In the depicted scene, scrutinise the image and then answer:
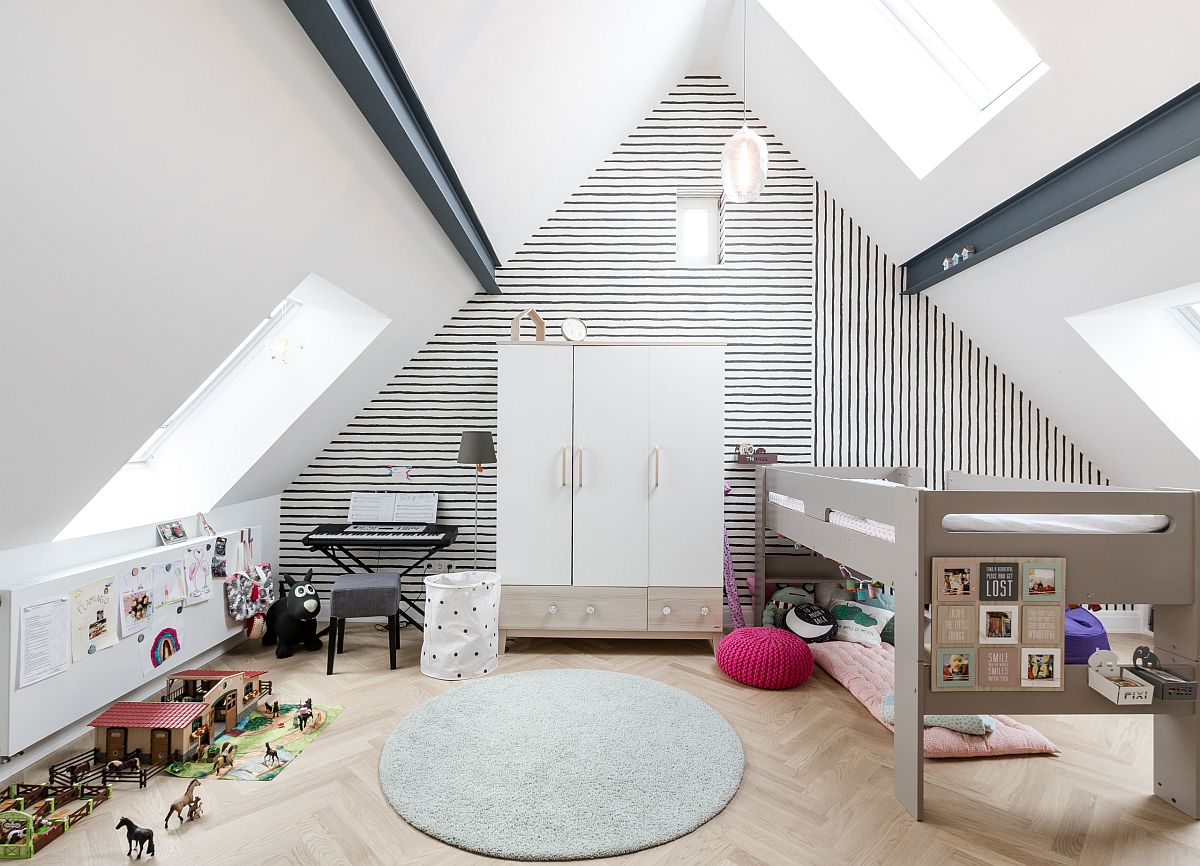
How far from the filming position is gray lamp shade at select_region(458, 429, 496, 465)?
3414mm

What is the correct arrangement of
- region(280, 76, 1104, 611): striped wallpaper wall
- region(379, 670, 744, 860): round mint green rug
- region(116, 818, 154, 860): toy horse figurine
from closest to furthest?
region(116, 818, 154, 860): toy horse figurine < region(379, 670, 744, 860): round mint green rug < region(280, 76, 1104, 611): striped wallpaper wall

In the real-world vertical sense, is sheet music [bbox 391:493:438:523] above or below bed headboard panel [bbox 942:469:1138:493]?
below

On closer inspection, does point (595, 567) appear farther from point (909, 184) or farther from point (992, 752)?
point (909, 184)

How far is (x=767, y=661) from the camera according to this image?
2.86m

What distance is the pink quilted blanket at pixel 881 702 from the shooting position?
2234 millimetres

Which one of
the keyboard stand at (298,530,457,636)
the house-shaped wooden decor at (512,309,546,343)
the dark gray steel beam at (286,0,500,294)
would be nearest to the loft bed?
the dark gray steel beam at (286,0,500,294)

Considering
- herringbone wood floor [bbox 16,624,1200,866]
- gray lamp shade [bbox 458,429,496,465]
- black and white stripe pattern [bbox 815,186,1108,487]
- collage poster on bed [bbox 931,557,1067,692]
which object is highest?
black and white stripe pattern [bbox 815,186,1108,487]

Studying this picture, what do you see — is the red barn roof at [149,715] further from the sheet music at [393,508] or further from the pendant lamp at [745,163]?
the pendant lamp at [745,163]

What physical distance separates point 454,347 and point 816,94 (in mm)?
2436

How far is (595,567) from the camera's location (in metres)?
3.33

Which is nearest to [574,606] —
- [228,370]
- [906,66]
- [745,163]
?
[228,370]

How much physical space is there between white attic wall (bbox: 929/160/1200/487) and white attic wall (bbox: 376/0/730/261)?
6.49ft

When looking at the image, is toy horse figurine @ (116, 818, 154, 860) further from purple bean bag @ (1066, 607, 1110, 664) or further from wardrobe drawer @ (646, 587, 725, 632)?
purple bean bag @ (1066, 607, 1110, 664)

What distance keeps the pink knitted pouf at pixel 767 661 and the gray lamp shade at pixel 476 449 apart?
156cm
